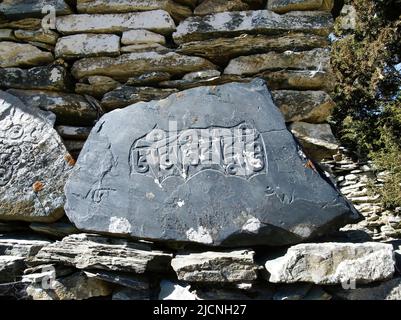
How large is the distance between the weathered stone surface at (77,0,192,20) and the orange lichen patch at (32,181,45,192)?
120 centimetres

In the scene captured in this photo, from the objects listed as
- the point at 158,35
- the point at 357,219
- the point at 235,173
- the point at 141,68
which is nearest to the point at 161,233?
the point at 235,173

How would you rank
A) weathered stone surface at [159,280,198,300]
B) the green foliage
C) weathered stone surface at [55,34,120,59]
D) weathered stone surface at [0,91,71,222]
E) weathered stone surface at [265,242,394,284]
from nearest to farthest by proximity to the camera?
1. weathered stone surface at [265,242,394,284]
2. weathered stone surface at [159,280,198,300]
3. weathered stone surface at [0,91,71,222]
4. weathered stone surface at [55,34,120,59]
5. the green foliage

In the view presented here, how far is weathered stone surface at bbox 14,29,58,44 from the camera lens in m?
2.75

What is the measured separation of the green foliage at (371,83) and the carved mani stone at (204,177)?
464cm

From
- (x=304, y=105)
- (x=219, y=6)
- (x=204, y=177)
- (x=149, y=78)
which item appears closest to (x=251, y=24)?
(x=219, y=6)

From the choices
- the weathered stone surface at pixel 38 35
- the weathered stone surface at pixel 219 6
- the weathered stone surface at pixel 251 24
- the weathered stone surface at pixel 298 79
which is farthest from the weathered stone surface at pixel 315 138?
the weathered stone surface at pixel 38 35

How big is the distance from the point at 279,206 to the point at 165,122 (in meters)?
0.76

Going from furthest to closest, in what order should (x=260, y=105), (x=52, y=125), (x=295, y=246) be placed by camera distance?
1. (x=52, y=125)
2. (x=260, y=105)
3. (x=295, y=246)

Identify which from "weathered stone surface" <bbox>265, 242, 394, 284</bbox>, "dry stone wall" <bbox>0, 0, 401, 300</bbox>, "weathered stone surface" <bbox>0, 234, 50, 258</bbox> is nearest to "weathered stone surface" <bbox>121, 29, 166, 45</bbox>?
"dry stone wall" <bbox>0, 0, 401, 300</bbox>

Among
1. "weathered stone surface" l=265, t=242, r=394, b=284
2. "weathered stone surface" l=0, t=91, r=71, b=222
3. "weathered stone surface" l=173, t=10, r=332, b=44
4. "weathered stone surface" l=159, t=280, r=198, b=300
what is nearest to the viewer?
"weathered stone surface" l=265, t=242, r=394, b=284

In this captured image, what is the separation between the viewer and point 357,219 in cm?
206

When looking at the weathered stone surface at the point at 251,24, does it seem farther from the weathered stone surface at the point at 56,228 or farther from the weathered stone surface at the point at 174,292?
the weathered stone surface at the point at 174,292

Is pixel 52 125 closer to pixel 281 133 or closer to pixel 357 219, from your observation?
pixel 281 133

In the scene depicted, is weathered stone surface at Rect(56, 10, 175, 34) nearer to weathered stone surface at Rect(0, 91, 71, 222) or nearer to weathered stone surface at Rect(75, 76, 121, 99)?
weathered stone surface at Rect(75, 76, 121, 99)
